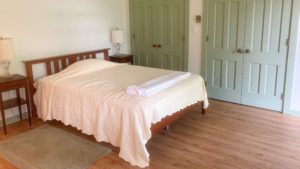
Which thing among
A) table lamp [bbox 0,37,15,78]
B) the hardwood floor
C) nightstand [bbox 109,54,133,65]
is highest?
table lamp [bbox 0,37,15,78]

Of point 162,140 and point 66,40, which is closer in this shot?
point 162,140

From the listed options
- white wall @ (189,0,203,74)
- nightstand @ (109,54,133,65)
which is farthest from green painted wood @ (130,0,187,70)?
nightstand @ (109,54,133,65)

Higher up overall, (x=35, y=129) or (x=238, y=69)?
(x=238, y=69)

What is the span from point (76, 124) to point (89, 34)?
6.73 feet

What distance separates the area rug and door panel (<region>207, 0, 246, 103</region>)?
95.0 inches


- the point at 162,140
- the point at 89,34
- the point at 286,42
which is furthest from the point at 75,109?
the point at 286,42

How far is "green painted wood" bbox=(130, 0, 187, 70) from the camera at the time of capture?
4781 millimetres

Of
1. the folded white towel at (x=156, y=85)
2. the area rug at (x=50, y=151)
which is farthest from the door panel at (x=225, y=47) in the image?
the area rug at (x=50, y=151)

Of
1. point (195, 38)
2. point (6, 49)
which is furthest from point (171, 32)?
point (6, 49)

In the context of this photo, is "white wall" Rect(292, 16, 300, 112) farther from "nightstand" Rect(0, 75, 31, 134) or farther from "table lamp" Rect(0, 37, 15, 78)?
"table lamp" Rect(0, 37, 15, 78)

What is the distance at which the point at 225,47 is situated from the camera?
170 inches

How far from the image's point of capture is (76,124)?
3.23 meters

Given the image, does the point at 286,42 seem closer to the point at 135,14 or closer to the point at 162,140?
the point at 162,140

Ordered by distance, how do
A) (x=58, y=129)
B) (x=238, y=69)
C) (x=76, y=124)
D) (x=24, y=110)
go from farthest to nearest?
(x=238, y=69) → (x=24, y=110) → (x=58, y=129) → (x=76, y=124)
